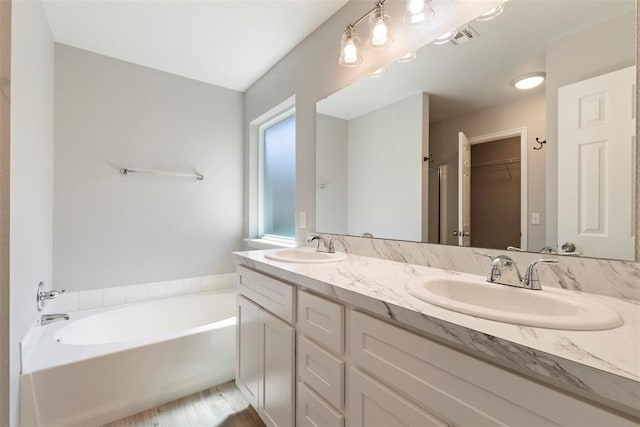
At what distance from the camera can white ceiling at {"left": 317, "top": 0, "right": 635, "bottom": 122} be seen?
2.78 ft

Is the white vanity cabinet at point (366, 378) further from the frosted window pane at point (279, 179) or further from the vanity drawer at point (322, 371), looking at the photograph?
the frosted window pane at point (279, 179)

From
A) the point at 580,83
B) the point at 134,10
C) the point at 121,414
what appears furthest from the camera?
the point at 134,10

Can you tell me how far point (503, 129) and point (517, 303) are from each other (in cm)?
62

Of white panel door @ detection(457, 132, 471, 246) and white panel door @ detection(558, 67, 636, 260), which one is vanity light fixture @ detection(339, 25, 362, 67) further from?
white panel door @ detection(558, 67, 636, 260)

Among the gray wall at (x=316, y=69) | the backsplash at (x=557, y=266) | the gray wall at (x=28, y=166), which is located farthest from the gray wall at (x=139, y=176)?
the backsplash at (x=557, y=266)

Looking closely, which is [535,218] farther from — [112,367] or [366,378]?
[112,367]

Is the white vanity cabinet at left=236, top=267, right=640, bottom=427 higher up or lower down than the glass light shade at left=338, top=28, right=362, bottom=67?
lower down

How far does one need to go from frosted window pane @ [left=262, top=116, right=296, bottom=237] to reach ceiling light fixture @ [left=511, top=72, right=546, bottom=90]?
5.25 feet

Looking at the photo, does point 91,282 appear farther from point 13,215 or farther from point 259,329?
point 259,329

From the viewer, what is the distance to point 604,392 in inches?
16.1

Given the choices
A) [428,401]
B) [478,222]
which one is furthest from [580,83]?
[428,401]

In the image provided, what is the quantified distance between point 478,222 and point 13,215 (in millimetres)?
1916

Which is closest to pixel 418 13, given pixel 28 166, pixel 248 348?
pixel 248 348

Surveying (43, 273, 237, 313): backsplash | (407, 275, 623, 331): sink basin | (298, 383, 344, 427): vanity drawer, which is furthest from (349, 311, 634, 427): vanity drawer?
(43, 273, 237, 313): backsplash
